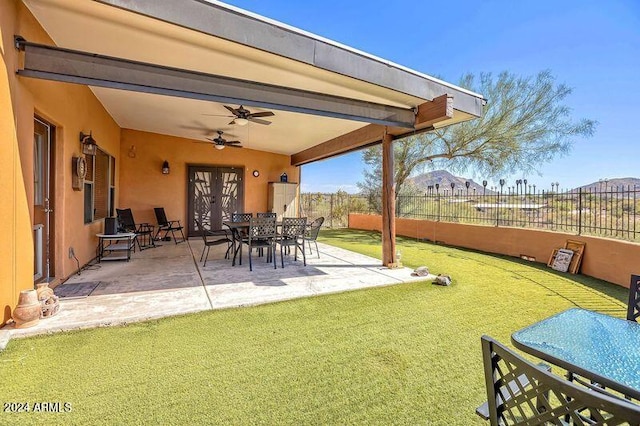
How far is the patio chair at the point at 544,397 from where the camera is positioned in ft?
2.39

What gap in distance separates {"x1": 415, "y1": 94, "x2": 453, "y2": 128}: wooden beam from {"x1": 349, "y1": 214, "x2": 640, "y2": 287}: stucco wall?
3.59 metres

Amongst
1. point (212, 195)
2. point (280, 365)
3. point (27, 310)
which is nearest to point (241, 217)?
point (212, 195)

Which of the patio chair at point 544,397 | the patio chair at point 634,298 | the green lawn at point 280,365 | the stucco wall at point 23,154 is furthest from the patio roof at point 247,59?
the patio chair at point 544,397

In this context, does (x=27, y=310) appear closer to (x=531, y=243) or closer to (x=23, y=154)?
(x=23, y=154)

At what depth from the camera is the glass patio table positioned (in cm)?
114

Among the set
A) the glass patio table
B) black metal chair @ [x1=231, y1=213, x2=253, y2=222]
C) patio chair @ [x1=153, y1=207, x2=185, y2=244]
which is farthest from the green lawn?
patio chair @ [x1=153, y1=207, x2=185, y2=244]

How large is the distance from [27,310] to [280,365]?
7.72ft

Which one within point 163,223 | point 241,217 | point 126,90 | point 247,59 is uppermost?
point 247,59

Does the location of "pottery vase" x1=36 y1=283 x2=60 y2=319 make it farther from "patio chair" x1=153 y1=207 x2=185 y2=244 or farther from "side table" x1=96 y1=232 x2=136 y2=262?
"patio chair" x1=153 y1=207 x2=185 y2=244

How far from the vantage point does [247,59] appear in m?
3.43

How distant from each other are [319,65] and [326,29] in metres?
5.64

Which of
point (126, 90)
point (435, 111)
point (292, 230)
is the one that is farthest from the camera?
point (292, 230)

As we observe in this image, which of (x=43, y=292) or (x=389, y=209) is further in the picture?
(x=389, y=209)

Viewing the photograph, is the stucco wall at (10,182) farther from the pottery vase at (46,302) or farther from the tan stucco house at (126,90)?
the pottery vase at (46,302)
